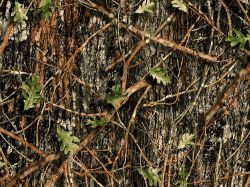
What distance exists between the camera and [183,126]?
2727 mm

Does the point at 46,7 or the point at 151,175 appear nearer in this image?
the point at 46,7

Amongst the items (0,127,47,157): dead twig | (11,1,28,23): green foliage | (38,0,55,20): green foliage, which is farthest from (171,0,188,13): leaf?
(0,127,47,157): dead twig

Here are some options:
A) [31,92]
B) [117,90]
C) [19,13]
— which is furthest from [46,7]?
[117,90]

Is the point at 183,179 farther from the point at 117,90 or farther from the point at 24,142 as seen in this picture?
the point at 24,142

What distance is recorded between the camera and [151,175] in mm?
2693

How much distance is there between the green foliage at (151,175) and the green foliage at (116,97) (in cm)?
36

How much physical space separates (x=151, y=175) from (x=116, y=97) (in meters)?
0.44

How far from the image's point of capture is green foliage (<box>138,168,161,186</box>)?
106 inches

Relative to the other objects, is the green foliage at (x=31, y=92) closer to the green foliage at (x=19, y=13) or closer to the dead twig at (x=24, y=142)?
the dead twig at (x=24, y=142)

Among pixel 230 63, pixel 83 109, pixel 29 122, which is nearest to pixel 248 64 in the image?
pixel 230 63

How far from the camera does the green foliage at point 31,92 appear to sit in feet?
8.64

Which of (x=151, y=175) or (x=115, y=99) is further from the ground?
(x=115, y=99)

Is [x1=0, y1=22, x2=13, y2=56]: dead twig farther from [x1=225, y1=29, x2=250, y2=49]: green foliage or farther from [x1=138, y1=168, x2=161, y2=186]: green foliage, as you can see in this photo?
[x1=225, y1=29, x2=250, y2=49]: green foliage

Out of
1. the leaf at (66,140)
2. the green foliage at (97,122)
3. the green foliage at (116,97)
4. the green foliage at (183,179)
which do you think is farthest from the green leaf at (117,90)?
the green foliage at (183,179)
